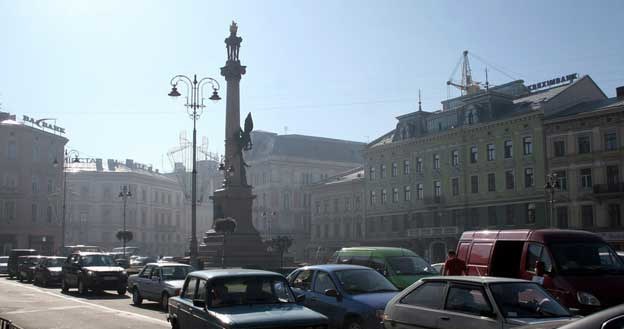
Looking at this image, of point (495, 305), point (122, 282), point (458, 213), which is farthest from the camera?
point (458, 213)

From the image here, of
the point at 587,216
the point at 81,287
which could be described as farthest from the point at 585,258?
the point at 587,216

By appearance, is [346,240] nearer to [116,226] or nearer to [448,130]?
[448,130]

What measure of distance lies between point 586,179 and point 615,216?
11.7 ft

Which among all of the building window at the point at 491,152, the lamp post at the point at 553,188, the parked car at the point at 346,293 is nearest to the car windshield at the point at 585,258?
the parked car at the point at 346,293

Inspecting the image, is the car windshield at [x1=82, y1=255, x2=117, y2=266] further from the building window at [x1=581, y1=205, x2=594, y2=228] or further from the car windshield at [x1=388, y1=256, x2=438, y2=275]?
the building window at [x1=581, y1=205, x2=594, y2=228]

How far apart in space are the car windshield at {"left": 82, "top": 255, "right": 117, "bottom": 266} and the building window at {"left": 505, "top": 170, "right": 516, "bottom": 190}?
36.9 meters

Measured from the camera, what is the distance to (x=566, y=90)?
179ft

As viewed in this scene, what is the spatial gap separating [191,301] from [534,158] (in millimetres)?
46706

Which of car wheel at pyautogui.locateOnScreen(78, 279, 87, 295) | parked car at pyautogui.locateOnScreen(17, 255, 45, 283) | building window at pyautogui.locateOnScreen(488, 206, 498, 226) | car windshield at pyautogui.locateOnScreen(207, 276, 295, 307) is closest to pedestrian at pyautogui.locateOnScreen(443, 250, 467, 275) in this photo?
car windshield at pyautogui.locateOnScreen(207, 276, 295, 307)

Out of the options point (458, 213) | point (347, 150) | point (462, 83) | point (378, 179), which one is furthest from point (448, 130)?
point (347, 150)

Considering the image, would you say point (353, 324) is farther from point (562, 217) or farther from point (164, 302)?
point (562, 217)

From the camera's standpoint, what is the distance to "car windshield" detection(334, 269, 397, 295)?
42.3ft

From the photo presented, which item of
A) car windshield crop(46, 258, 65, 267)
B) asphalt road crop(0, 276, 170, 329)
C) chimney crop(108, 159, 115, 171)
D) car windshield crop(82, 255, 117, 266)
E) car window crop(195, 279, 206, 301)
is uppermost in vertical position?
chimney crop(108, 159, 115, 171)

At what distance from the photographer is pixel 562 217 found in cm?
5119
